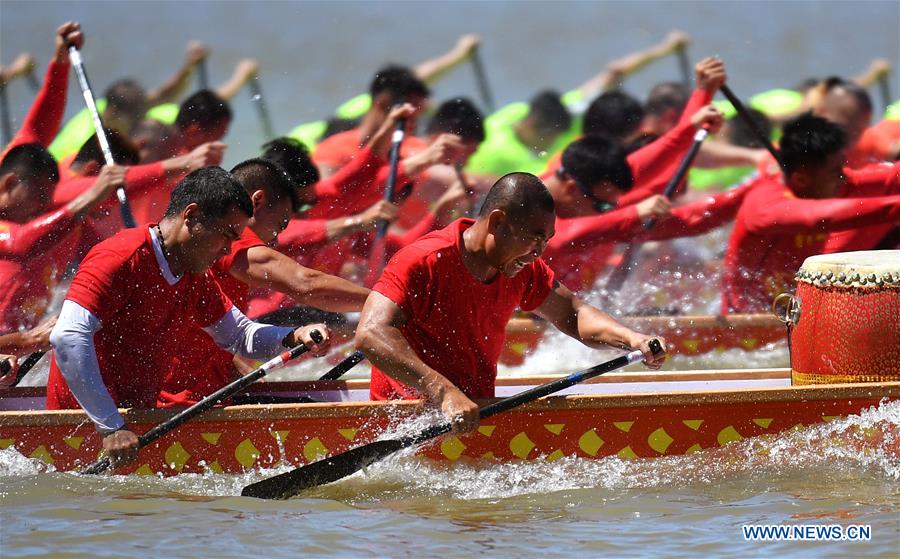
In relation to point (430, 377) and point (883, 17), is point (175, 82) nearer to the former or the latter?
point (430, 377)

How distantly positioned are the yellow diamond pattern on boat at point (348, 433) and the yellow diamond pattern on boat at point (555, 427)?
0.70m

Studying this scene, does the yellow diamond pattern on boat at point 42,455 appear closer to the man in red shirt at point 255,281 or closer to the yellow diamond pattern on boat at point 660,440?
the man in red shirt at point 255,281

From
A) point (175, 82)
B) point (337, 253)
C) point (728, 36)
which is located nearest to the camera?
point (337, 253)

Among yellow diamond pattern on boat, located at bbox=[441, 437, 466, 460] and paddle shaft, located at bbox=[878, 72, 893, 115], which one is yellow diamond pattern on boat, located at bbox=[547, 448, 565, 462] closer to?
yellow diamond pattern on boat, located at bbox=[441, 437, 466, 460]

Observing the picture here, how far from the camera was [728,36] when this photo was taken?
837 inches

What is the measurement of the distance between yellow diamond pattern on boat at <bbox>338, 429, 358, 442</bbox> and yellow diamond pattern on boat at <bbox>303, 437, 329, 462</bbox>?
0.08m

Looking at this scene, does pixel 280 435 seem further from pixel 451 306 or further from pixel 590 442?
pixel 590 442

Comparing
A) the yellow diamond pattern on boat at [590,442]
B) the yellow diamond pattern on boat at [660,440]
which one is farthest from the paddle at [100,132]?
the yellow diamond pattern on boat at [660,440]

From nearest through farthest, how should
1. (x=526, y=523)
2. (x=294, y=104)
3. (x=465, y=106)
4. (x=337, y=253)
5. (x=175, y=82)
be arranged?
(x=526, y=523) → (x=337, y=253) → (x=465, y=106) → (x=175, y=82) → (x=294, y=104)

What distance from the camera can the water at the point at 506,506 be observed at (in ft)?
14.7

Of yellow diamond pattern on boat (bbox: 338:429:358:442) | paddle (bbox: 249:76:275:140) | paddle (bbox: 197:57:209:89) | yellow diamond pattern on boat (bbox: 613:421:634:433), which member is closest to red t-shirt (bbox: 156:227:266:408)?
yellow diamond pattern on boat (bbox: 338:429:358:442)

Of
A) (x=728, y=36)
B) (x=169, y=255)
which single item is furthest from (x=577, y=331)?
(x=728, y=36)

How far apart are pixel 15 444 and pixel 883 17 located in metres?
19.3

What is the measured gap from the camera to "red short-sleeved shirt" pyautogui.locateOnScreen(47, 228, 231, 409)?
4.82m
